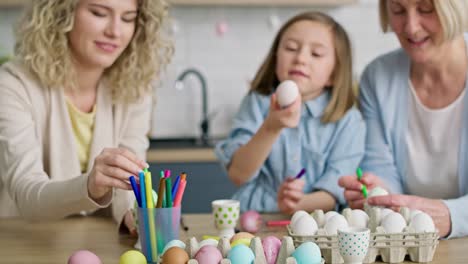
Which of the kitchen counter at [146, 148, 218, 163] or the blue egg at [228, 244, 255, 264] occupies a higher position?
the blue egg at [228, 244, 255, 264]

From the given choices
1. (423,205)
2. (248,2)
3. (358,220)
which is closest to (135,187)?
(358,220)

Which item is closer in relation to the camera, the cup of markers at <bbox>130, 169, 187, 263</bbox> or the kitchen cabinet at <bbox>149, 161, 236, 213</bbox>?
the cup of markers at <bbox>130, 169, 187, 263</bbox>

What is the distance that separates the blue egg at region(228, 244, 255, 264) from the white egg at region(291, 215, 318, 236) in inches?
6.8

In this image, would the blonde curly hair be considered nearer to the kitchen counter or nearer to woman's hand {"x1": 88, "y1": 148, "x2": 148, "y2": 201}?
woman's hand {"x1": 88, "y1": 148, "x2": 148, "y2": 201}

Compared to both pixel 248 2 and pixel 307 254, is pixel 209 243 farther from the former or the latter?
pixel 248 2

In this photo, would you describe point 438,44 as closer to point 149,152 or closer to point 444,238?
point 444,238

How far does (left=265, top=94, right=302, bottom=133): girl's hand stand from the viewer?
1.93m

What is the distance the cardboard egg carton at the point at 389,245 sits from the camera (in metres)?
1.40

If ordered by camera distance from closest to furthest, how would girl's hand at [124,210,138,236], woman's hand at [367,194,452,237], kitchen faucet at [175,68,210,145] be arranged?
woman's hand at [367,194,452,237] < girl's hand at [124,210,138,236] < kitchen faucet at [175,68,210,145]

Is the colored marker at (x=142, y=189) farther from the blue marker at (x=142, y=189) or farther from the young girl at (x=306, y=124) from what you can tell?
the young girl at (x=306, y=124)

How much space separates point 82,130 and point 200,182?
4.78 feet

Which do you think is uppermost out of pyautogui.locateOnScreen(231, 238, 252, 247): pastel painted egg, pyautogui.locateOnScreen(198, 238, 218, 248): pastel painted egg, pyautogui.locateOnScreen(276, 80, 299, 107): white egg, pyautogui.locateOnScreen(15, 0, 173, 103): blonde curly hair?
pyautogui.locateOnScreen(15, 0, 173, 103): blonde curly hair

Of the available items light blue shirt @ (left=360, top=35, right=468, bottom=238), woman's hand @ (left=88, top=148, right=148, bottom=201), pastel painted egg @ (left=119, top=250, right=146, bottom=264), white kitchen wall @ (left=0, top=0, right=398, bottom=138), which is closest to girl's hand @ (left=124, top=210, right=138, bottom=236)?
woman's hand @ (left=88, top=148, right=148, bottom=201)

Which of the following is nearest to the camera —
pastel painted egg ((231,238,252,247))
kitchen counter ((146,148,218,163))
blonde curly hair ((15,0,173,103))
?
pastel painted egg ((231,238,252,247))
